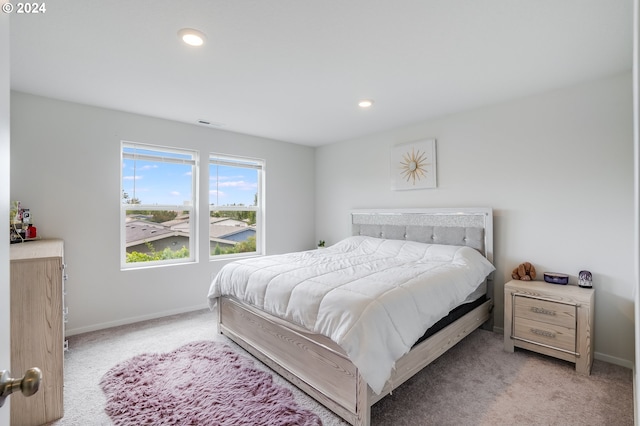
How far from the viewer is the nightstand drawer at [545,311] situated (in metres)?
2.33

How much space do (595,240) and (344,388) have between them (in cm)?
248

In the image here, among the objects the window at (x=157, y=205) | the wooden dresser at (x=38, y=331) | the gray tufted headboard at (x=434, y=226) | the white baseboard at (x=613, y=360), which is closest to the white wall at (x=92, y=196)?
the window at (x=157, y=205)

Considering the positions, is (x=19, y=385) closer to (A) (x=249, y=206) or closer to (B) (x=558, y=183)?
(B) (x=558, y=183)

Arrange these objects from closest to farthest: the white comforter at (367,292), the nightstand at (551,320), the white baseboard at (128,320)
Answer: the white comforter at (367,292) < the nightstand at (551,320) < the white baseboard at (128,320)

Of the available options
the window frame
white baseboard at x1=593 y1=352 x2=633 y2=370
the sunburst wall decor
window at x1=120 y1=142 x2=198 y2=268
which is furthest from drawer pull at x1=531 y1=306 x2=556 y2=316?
window at x1=120 y1=142 x2=198 y2=268

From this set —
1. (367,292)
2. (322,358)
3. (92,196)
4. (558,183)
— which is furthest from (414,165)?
(92,196)

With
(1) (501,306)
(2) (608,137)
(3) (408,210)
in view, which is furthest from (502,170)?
(1) (501,306)

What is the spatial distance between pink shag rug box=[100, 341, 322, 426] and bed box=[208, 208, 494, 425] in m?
0.18

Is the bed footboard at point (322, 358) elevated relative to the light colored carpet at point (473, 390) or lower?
elevated

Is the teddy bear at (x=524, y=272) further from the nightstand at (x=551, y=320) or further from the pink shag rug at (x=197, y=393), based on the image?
the pink shag rug at (x=197, y=393)

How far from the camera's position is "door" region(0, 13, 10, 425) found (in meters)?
0.66

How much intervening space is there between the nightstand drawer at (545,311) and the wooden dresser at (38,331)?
342cm

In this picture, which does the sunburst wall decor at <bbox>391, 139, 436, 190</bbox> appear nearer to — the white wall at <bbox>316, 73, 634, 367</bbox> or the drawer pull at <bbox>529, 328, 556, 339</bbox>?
the white wall at <bbox>316, 73, 634, 367</bbox>

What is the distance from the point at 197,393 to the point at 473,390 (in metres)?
1.91
